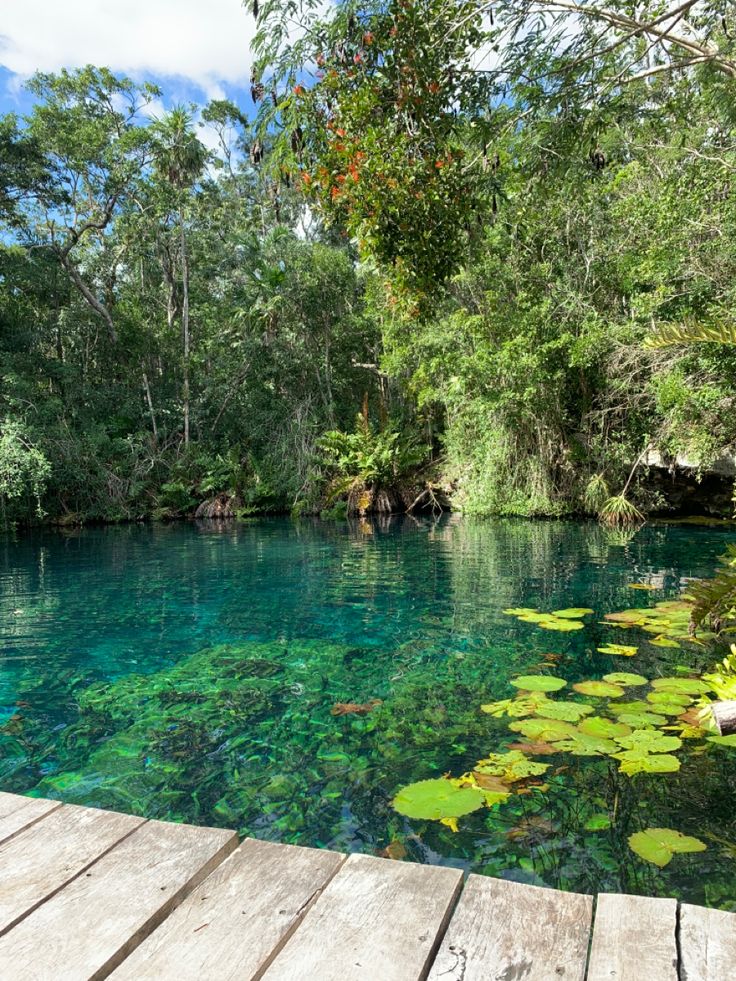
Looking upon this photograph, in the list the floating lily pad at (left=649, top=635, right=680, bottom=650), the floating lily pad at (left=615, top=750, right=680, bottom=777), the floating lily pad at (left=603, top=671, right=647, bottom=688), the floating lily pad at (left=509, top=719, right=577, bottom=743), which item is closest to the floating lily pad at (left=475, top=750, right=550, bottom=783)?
the floating lily pad at (left=509, top=719, right=577, bottom=743)

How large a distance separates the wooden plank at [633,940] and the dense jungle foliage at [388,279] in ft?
15.0

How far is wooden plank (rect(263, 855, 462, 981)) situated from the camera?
143cm

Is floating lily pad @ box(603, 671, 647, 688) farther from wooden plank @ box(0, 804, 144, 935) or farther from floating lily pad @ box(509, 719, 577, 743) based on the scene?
wooden plank @ box(0, 804, 144, 935)

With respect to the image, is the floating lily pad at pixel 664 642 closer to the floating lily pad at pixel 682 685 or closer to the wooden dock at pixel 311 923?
the floating lily pad at pixel 682 685

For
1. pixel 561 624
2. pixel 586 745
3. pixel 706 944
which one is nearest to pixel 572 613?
pixel 561 624

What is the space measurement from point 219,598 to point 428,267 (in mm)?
5253

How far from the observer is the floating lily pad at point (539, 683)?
16.4ft

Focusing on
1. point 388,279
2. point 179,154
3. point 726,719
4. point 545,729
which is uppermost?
point 179,154

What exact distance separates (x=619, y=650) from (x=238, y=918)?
4.99 meters

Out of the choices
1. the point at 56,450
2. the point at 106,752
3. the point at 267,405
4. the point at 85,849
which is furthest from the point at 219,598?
the point at 267,405

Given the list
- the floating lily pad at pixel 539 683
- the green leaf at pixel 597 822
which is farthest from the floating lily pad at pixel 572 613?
the green leaf at pixel 597 822

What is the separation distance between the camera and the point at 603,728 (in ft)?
13.8

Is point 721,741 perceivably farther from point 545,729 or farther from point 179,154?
point 179,154

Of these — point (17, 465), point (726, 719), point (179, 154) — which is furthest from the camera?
point (179, 154)
